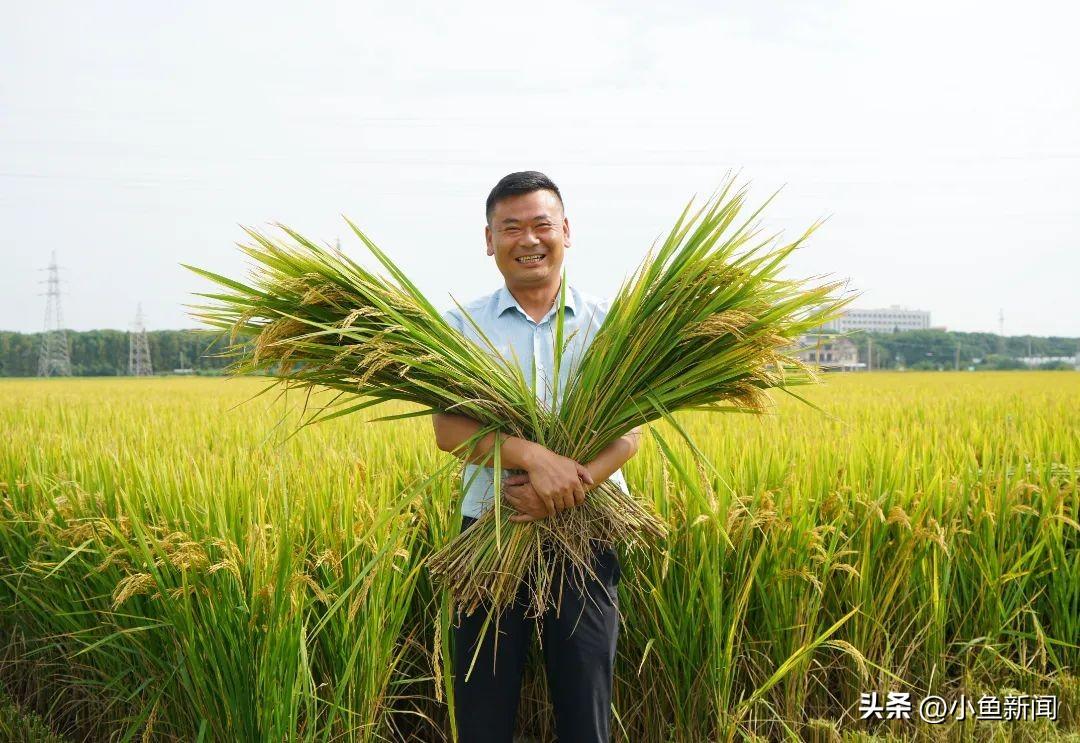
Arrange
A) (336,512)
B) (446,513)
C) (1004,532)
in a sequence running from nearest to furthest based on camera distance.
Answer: (336,512) → (446,513) → (1004,532)

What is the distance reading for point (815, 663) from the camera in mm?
2752

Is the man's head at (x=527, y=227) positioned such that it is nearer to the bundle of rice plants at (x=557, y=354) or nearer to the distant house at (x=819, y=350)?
the bundle of rice plants at (x=557, y=354)

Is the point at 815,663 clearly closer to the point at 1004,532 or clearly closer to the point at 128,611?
the point at 1004,532

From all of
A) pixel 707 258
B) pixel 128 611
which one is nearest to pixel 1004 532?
pixel 707 258

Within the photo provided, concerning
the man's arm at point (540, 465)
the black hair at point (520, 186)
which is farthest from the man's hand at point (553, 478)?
the black hair at point (520, 186)

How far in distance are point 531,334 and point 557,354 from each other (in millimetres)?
168

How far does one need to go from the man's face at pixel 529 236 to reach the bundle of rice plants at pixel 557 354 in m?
0.16

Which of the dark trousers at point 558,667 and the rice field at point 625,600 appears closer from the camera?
the dark trousers at point 558,667

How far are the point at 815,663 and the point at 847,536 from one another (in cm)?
45

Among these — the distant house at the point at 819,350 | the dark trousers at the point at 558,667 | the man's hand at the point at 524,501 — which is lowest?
the dark trousers at the point at 558,667

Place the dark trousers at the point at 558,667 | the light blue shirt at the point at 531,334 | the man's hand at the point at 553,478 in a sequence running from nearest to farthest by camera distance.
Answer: the man's hand at the point at 553,478 < the dark trousers at the point at 558,667 < the light blue shirt at the point at 531,334

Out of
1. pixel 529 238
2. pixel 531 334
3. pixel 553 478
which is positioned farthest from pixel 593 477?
pixel 529 238

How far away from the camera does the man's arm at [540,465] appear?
1.80m

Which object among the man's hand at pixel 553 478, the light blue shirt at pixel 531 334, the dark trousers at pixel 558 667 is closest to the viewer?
the man's hand at pixel 553 478
